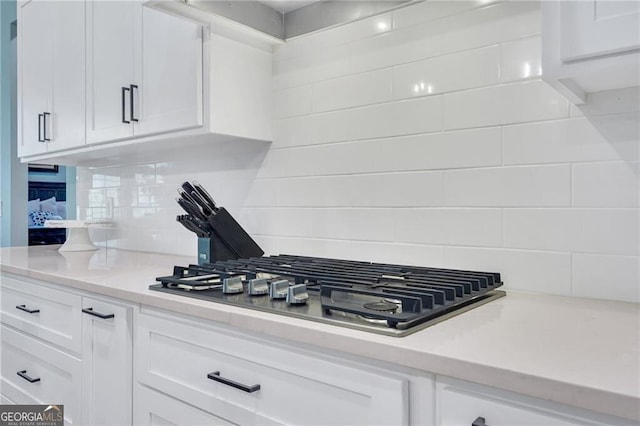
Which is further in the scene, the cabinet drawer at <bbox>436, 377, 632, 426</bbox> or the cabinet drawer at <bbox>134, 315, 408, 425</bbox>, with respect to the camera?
the cabinet drawer at <bbox>134, 315, 408, 425</bbox>

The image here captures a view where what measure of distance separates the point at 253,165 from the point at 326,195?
0.39 meters

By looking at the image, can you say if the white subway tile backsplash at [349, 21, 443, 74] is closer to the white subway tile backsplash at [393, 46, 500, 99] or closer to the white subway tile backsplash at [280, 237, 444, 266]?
the white subway tile backsplash at [393, 46, 500, 99]

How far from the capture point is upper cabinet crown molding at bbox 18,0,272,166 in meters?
1.61

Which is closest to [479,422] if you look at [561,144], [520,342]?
[520,342]

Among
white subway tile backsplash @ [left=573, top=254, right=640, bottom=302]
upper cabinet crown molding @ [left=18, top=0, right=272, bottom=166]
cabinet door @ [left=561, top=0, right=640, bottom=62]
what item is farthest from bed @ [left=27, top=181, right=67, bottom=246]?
cabinet door @ [left=561, top=0, right=640, bottom=62]

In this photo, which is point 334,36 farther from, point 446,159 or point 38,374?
point 38,374

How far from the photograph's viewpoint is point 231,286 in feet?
3.66

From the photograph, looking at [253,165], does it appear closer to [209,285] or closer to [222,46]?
[222,46]

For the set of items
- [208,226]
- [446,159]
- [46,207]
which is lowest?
[208,226]

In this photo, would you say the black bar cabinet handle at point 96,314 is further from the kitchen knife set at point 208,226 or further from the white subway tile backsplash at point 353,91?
the white subway tile backsplash at point 353,91

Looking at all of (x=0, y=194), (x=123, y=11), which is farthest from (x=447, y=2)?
(x=0, y=194)

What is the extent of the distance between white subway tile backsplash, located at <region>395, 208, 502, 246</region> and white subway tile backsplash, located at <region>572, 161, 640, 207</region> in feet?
0.70

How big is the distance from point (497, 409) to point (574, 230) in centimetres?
68

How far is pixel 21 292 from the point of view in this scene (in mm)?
1725
